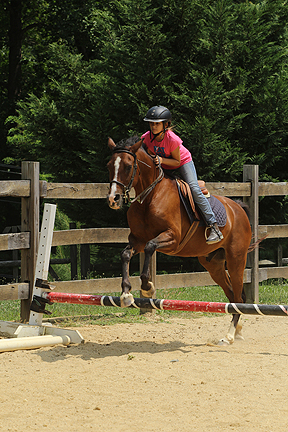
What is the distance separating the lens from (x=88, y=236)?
7281 millimetres

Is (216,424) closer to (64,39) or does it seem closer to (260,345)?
(260,345)

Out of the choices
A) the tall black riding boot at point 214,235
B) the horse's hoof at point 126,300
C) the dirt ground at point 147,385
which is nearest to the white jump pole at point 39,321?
the dirt ground at point 147,385

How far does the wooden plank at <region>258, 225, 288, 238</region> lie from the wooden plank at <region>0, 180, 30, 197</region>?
3988 mm

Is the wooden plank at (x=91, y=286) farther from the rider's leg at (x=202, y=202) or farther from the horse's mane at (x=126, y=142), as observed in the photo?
the horse's mane at (x=126, y=142)

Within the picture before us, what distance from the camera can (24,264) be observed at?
6781 mm

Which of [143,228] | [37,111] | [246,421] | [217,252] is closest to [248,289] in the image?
[217,252]

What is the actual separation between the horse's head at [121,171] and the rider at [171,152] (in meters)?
0.35

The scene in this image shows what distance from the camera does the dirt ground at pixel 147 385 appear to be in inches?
135

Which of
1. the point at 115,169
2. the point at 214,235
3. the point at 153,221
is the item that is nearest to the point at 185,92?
the point at 214,235

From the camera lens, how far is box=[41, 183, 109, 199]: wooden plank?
695 cm

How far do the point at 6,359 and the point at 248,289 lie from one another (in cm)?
478

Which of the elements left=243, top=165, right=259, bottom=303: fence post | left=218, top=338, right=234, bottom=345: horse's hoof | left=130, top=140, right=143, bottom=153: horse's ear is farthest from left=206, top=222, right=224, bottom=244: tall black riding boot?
left=243, top=165, right=259, bottom=303: fence post

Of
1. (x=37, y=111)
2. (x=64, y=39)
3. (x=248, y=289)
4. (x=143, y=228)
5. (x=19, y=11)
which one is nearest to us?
(x=143, y=228)

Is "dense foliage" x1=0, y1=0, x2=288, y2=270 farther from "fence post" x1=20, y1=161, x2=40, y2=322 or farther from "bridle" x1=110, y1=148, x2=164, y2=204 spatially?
"bridle" x1=110, y1=148, x2=164, y2=204
